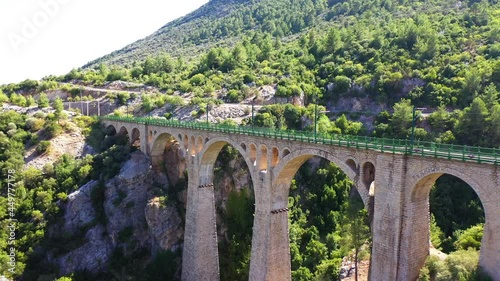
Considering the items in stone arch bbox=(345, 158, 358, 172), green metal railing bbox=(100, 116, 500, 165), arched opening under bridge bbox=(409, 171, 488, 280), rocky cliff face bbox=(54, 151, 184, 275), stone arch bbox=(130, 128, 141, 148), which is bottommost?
rocky cliff face bbox=(54, 151, 184, 275)

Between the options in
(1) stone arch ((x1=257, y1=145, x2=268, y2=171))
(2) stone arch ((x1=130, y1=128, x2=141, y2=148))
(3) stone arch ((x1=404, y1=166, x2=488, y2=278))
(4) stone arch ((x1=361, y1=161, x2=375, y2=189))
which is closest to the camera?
(3) stone arch ((x1=404, y1=166, x2=488, y2=278))

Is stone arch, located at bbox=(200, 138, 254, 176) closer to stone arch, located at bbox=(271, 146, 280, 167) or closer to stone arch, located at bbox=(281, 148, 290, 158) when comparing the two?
stone arch, located at bbox=(271, 146, 280, 167)

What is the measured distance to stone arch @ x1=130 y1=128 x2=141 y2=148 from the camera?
51606mm

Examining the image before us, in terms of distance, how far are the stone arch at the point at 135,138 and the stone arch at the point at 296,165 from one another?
28003 mm

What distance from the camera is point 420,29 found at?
64250 millimetres

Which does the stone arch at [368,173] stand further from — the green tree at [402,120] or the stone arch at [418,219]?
the green tree at [402,120]

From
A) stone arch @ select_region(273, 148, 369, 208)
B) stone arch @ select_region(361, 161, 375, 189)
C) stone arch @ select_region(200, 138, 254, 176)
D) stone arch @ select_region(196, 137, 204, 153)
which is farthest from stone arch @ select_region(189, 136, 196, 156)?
stone arch @ select_region(361, 161, 375, 189)

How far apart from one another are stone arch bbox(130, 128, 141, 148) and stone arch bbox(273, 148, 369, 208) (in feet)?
91.9

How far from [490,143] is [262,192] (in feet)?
87.3

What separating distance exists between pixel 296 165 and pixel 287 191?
2.54 m

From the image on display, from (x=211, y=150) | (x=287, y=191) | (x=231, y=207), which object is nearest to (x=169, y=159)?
(x=231, y=207)

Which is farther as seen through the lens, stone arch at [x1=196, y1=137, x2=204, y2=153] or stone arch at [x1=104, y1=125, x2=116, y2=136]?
stone arch at [x1=104, y1=125, x2=116, y2=136]

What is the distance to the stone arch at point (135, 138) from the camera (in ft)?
169

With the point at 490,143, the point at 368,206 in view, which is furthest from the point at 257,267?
the point at 490,143
